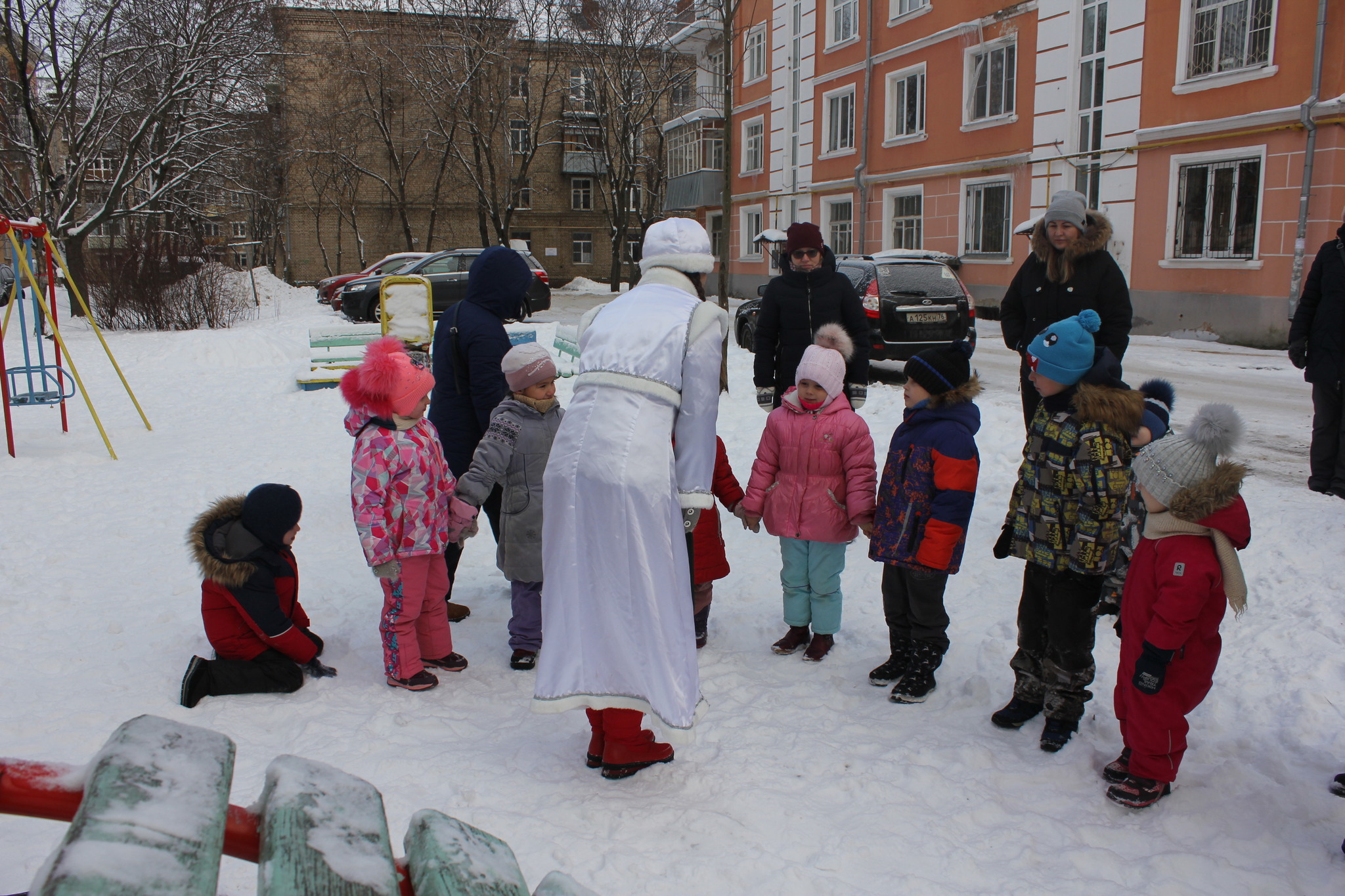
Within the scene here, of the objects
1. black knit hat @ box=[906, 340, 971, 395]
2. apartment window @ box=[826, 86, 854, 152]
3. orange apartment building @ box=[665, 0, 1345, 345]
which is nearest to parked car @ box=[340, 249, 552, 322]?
orange apartment building @ box=[665, 0, 1345, 345]

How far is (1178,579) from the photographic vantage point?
270 centimetres

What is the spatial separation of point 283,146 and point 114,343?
21672mm

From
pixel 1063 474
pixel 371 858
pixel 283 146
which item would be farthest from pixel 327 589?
pixel 283 146

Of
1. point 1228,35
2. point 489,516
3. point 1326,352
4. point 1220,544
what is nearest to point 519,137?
point 1228,35

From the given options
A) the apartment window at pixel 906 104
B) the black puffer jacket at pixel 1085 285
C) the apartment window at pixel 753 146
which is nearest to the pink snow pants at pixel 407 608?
the black puffer jacket at pixel 1085 285

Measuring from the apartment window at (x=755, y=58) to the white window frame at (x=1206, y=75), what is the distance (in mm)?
A: 14580

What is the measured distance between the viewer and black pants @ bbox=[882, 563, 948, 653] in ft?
12.0

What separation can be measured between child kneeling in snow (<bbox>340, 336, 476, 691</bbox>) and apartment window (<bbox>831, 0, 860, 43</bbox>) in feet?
76.8

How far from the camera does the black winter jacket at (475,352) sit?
4.27 metres

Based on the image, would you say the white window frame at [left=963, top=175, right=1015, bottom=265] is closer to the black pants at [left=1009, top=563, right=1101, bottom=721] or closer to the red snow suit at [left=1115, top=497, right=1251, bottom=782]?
the black pants at [left=1009, top=563, right=1101, bottom=721]

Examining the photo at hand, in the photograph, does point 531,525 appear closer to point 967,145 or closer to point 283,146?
point 967,145

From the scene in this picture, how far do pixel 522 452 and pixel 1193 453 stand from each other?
241 centimetres

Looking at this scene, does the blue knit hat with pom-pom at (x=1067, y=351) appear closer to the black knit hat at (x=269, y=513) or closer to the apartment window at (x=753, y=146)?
the black knit hat at (x=269, y=513)

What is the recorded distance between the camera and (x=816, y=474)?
13.0ft
